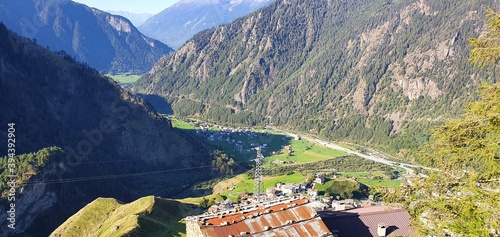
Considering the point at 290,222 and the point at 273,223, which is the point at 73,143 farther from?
the point at 290,222

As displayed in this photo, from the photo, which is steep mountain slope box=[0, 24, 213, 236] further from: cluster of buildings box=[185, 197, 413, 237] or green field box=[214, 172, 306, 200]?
cluster of buildings box=[185, 197, 413, 237]

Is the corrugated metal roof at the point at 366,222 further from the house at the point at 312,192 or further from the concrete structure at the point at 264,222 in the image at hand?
the house at the point at 312,192

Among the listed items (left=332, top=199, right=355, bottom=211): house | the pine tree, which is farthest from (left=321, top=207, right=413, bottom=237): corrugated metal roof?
the pine tree

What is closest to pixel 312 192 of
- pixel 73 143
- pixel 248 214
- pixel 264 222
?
pixel 248 214

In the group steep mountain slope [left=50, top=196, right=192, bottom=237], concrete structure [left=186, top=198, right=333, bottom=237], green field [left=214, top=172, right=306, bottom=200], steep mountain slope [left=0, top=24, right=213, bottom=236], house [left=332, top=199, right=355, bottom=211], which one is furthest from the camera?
green field [left=214, top=172, right=306, bottom=200]

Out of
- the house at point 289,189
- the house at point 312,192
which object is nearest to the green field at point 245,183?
the house at point 289,189

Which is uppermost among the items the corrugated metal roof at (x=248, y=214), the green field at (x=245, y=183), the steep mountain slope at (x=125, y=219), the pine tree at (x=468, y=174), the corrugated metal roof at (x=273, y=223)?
the pine tree at (x=468, y=174)
